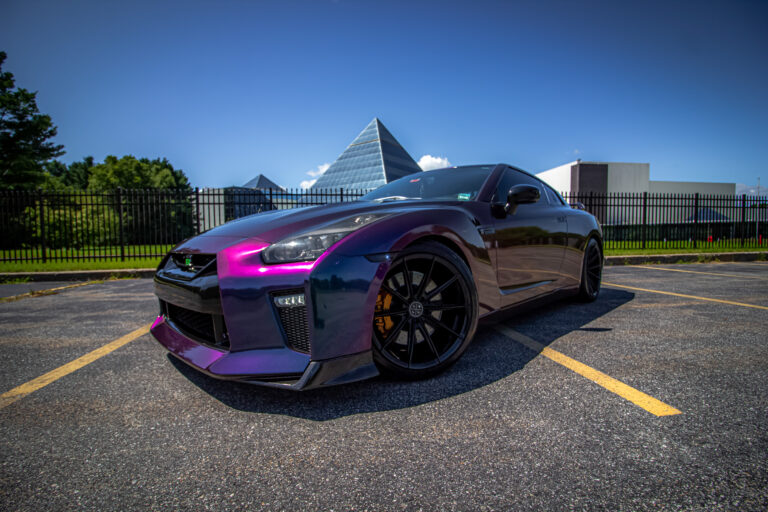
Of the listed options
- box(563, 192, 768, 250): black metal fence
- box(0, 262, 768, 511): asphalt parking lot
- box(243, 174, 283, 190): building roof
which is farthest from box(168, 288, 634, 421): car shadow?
box(243, 174, 283, 190): building roof

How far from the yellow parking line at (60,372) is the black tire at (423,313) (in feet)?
6.13

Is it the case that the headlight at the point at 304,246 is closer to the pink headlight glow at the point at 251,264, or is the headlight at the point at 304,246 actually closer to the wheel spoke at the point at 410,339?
the pink headlight glow at the point at 251,264

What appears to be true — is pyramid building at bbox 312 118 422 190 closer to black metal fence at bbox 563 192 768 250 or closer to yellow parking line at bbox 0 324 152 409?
black metal fence at bbox 563 192 768 250

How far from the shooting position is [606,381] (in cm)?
210

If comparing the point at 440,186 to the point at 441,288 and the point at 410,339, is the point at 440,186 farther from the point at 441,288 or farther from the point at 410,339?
the point at 410,339

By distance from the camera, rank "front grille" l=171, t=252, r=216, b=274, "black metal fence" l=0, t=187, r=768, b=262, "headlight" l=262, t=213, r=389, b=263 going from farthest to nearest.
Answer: "black metal fence" l=0, t=187, r=768, b=262, "front grille" l=171, t=252, r=216, b=274, "headlight" l=262, t=213, r=389, b=263

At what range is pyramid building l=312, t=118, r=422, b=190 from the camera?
6050 centimetres

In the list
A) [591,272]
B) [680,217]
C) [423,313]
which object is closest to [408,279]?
[423,313]

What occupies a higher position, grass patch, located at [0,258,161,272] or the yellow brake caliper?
the yellow brake caliper

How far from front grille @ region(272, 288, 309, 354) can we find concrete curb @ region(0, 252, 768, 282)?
285 inches

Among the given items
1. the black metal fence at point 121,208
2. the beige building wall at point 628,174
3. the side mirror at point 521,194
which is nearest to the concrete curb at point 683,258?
the black metal fence at point 121,208

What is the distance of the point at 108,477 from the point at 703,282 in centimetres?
723

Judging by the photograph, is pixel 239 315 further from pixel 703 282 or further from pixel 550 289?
pixel 703 282

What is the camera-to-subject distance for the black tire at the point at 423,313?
2033 millimetres
